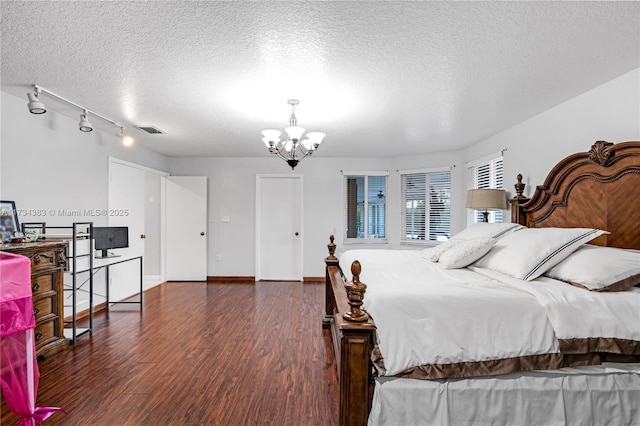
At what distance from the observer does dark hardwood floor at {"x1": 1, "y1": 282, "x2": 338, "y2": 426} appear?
6.93 feet

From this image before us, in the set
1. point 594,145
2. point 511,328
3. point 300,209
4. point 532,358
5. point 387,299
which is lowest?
point 532,358

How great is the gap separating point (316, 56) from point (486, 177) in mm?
3645

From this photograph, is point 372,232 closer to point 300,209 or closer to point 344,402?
point 300,209

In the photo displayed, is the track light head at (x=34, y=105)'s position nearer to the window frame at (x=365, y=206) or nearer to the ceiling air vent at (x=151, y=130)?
the ceiling air vent at (x=151, y=130)

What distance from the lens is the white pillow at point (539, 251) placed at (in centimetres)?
227

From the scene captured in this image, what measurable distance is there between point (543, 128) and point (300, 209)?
411cm

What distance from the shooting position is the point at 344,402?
1.75 m

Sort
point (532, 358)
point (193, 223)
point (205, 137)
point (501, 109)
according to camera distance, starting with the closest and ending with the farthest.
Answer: point (532, 358) < point (501, 109) < point (205, 137) < point (193, 223)

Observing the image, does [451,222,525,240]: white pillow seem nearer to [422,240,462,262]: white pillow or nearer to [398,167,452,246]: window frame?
[422,240,462,262]: white pillow

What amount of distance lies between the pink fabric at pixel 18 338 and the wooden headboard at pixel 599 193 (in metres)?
3.46

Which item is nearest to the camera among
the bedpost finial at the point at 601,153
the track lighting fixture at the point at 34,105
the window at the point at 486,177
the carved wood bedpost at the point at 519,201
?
the bedpost finial at the point at 601,153

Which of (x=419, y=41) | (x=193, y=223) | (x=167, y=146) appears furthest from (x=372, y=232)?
(x=419, y=41)

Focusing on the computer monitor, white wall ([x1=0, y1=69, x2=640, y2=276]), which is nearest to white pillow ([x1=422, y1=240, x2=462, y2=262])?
white wall ([x1=0, y1=69, x2=640, y2=276])

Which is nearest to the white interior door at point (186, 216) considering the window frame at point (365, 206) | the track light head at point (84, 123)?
the window frame at point (365, 206)
